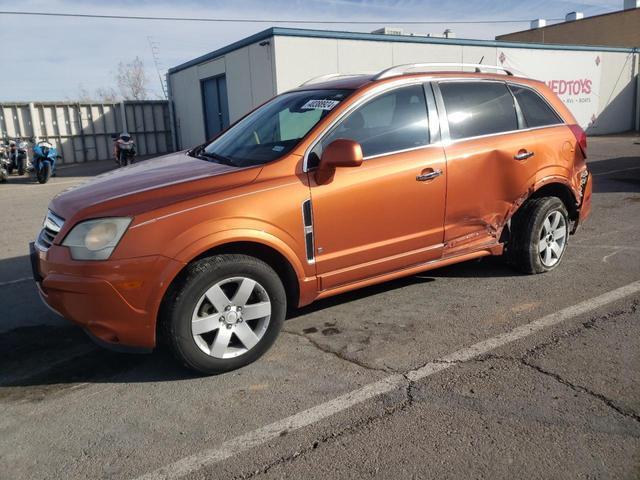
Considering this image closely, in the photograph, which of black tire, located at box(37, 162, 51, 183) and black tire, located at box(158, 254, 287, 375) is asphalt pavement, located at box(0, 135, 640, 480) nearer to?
black tire, located at box(158, 254, 287, 375)

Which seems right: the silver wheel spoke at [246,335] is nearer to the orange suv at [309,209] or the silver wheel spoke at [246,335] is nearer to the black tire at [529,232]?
the orange suv at [309,209]

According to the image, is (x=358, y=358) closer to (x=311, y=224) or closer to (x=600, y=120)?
(x=311, y=224)

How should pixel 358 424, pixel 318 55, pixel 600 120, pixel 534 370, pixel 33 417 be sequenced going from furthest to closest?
pixel 600 120, pixel 318 55, pixel 534 370, pixel 33 417, pixel 358 424

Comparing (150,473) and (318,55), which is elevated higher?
(318,55)

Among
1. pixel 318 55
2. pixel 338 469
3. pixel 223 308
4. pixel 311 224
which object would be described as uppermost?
pixel 318 55

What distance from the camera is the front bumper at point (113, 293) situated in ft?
10.2

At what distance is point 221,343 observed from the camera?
11.1ft

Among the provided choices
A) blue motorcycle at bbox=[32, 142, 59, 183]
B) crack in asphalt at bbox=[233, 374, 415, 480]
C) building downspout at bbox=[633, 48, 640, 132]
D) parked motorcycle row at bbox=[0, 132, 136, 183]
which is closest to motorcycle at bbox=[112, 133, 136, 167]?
parked motorcycle row at bbox=[0, 132, 136, 183]

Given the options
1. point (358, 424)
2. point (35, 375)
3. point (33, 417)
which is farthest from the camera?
point (35, 375)

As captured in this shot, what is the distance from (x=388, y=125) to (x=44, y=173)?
13.2 m

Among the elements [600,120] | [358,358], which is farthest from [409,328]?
[600,120]

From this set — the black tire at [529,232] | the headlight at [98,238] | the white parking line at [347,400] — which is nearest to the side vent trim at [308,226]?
the white parking line at [347,400]

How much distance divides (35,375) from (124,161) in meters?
13.9

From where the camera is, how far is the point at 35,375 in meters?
3.55
